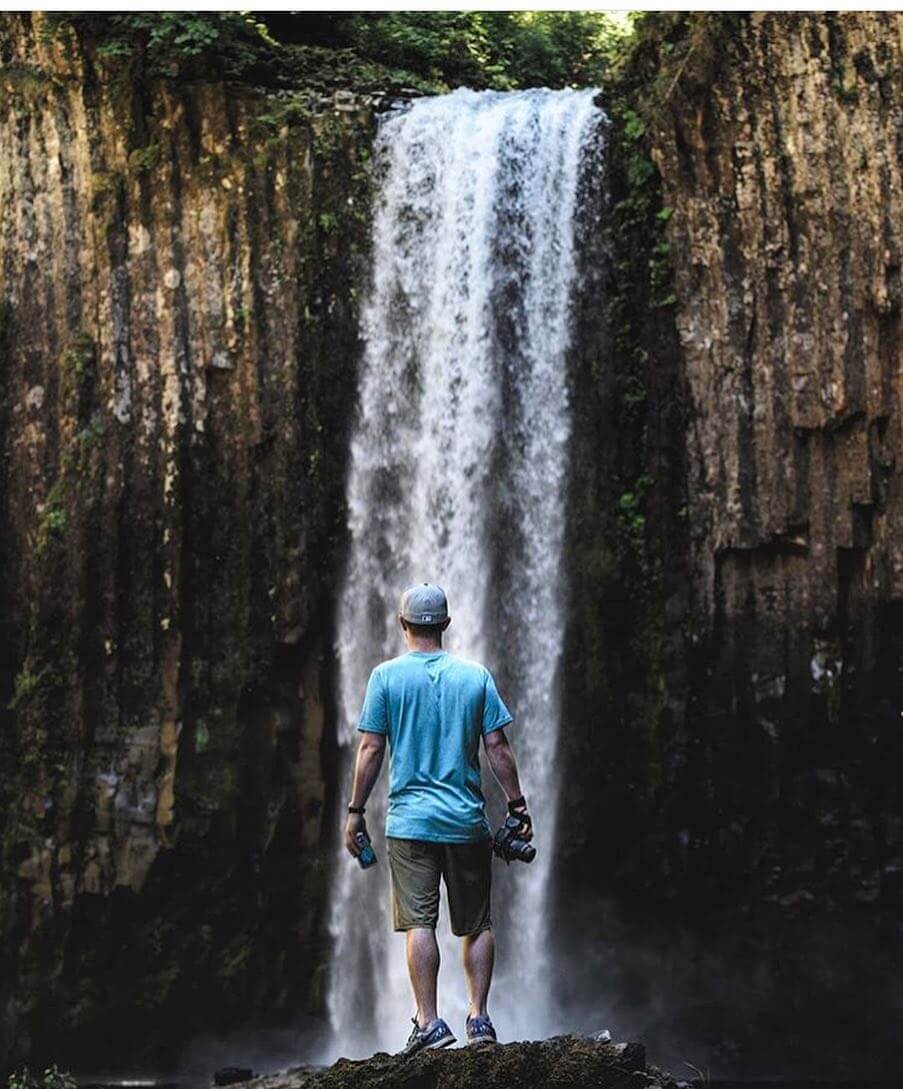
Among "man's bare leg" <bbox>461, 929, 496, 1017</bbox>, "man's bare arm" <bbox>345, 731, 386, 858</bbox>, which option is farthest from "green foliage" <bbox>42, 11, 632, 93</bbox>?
"man's bare leg" <bbox>461, 929, 496, 1017</bbox>

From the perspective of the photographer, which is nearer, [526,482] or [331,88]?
[526,482]

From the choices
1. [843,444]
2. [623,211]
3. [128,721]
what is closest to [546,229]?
[623,211]

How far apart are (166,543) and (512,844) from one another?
29.0 ft

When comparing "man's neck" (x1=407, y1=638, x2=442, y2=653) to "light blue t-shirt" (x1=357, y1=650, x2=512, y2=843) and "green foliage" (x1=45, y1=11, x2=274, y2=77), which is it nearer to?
"light blue t-shirt" (x1=357, y1=650, x2=512, y2=843)

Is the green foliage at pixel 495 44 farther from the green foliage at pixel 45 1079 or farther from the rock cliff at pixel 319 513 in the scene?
the green foliage at pixel 45 1079

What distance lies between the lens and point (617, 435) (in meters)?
14.7

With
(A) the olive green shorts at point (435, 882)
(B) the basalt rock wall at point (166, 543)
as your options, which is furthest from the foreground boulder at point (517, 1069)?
(B) the basalt rock wall at point (166, 543)

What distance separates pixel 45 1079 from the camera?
13484mm

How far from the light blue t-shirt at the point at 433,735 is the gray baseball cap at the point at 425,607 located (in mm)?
166

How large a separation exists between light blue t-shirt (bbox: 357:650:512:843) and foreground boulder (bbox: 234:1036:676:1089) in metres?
0.91

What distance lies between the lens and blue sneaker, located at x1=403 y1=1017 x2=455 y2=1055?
6164 millimetres

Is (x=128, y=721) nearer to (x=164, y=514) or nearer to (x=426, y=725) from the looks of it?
(x=164, y=514)

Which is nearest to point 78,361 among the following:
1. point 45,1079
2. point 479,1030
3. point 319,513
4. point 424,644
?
point 319,513

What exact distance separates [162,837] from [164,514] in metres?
3.01
